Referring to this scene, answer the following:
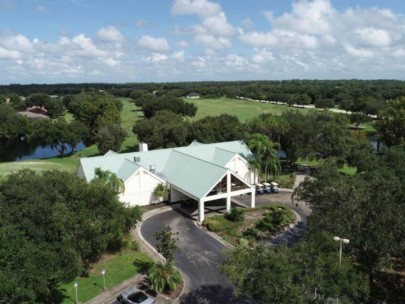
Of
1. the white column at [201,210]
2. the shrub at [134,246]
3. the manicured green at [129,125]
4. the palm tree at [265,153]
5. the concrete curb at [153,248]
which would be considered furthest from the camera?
the manicured green at [129,125]

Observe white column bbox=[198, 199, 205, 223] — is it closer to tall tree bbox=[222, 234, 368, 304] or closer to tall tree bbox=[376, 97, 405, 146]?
tall tree bbox=[222, 234, 368, 304]

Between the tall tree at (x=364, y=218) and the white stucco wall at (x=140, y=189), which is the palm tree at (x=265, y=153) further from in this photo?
the tall tree at (x=364, y=218)

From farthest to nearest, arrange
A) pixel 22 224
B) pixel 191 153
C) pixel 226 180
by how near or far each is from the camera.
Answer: pixel 191 153, pixel 226 180, pixel 22 224

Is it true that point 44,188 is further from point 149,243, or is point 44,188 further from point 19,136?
point 19,136

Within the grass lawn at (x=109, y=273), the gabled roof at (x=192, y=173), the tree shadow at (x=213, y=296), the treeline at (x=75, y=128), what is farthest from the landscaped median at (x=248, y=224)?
the treeline at (x=75, y=128)

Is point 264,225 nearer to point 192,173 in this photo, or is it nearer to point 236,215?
point 236,215

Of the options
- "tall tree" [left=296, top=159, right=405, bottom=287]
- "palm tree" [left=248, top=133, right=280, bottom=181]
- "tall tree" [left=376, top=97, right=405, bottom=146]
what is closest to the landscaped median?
"tall tree" [left=296, top=159, right=405, bottom=287]

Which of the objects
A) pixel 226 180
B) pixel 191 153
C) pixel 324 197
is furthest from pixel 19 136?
pixel 324 197
